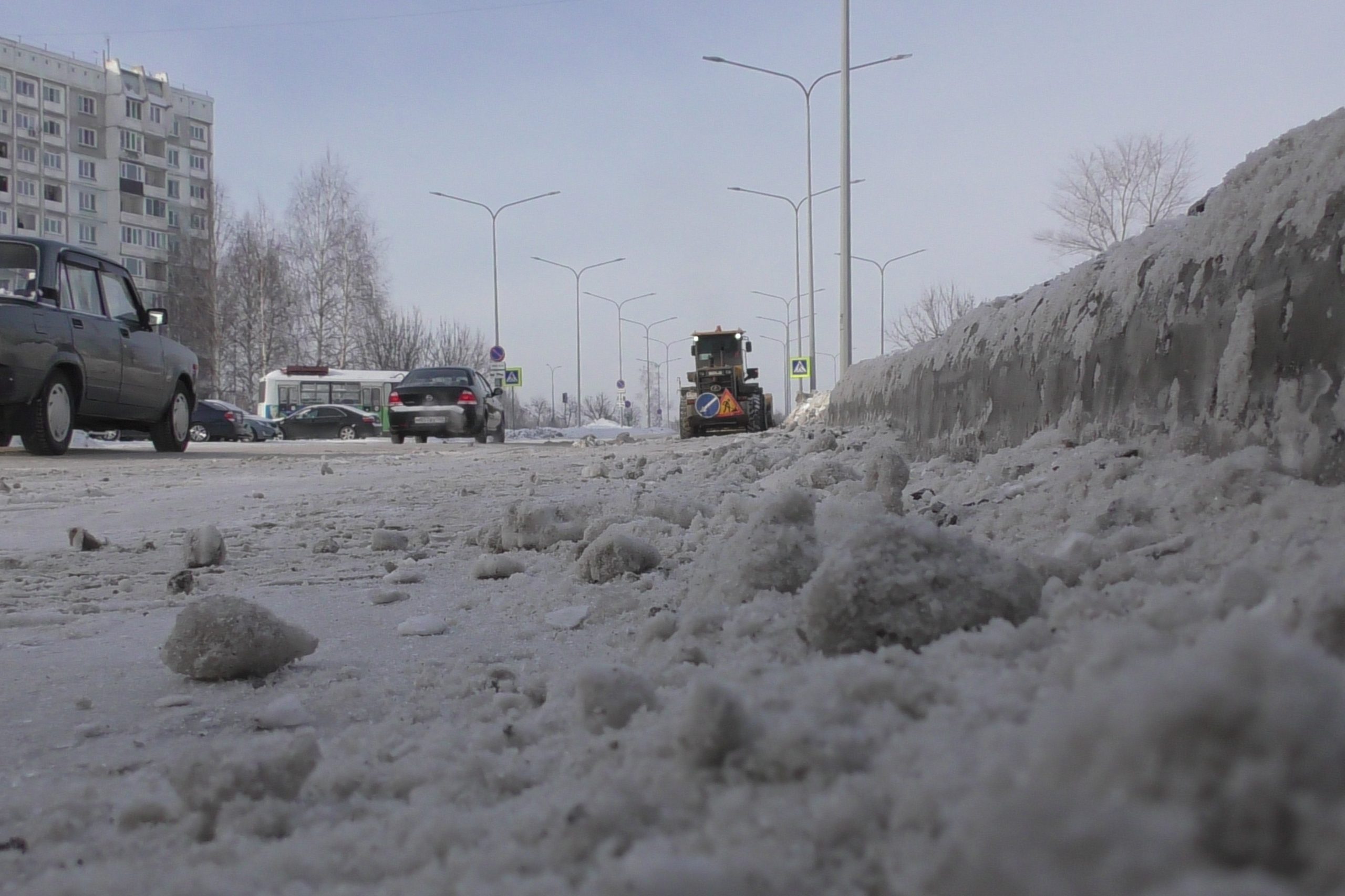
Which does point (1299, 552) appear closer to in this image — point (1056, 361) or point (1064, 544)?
point (1064, 544)

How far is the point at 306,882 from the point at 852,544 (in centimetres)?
83

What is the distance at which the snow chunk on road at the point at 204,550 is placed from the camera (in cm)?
335

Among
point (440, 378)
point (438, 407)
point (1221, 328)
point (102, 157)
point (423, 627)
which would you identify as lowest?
point (423, 627)

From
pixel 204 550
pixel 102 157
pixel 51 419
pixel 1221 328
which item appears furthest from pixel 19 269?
pixel 102 157

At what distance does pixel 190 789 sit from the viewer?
4.02 ft

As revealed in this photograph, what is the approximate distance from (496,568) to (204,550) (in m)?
1.10

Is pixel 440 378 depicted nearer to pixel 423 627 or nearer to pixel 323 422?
pixel 323 422

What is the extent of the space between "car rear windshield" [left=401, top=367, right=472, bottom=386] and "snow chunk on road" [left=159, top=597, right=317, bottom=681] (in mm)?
16973

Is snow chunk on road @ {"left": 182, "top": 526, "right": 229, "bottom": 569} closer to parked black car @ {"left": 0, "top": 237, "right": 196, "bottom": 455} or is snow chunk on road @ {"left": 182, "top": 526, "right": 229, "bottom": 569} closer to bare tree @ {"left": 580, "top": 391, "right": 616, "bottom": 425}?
parked black car @ {"left": 0, "top": 237, "right": 196, "bottom": 455}

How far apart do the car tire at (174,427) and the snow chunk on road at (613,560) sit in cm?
944

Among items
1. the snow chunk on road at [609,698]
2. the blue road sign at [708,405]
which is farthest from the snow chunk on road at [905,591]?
the blue road sign at [708,405]

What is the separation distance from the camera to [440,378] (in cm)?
1900

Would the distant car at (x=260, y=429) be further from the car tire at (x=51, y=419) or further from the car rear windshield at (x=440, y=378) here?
the car tire at (x=51, y=419)

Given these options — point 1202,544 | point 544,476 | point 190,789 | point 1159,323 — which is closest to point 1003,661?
point 1202,544
